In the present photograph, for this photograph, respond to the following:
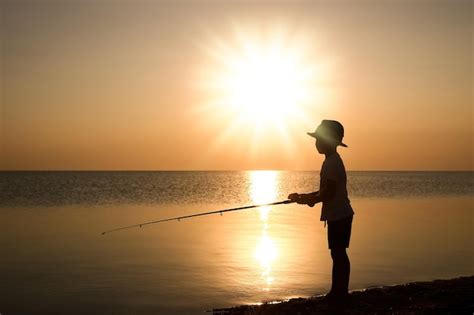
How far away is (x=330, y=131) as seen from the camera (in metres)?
7.44

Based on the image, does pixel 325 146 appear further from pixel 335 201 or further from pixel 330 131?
pixel 335 201

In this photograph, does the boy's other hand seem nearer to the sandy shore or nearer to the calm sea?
the sandy shore

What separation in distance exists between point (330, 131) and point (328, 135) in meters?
Answer: 0.06

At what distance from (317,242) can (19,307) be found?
417 inches

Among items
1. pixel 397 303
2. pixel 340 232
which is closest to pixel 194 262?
pixel 397 303

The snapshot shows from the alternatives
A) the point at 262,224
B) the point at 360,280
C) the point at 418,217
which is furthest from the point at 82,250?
the point at 418,217

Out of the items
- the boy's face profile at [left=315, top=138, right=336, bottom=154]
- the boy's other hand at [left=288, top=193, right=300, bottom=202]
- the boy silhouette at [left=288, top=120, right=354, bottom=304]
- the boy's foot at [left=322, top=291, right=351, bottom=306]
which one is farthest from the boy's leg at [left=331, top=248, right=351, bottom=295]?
the boy's face profile at [left=315, top=138, right=336, bottom=154]

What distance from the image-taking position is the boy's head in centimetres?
741

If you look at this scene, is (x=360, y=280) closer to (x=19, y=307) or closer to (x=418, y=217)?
(x=19, y=307)

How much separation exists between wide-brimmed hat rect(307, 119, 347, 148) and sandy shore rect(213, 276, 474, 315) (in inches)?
86.4

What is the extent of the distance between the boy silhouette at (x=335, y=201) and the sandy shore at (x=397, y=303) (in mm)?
321

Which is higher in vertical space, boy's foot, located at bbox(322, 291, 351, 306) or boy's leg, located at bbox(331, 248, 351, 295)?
boy's leg, located at bbox(331, 248, 351, 295)

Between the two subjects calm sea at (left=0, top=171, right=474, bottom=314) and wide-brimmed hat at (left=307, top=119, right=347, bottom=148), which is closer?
wide-brimmed hat at (left=307, top=119, right=347, bottom=148)

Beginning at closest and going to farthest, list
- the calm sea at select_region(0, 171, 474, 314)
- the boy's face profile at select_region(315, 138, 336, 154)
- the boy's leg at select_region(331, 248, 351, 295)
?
the boy's leg at select_region(331, 248, 351, 295), the boy's face profile at select_region(315, 138, 336, 154), the calm sea at select_region(0, 171, 474, 314)
